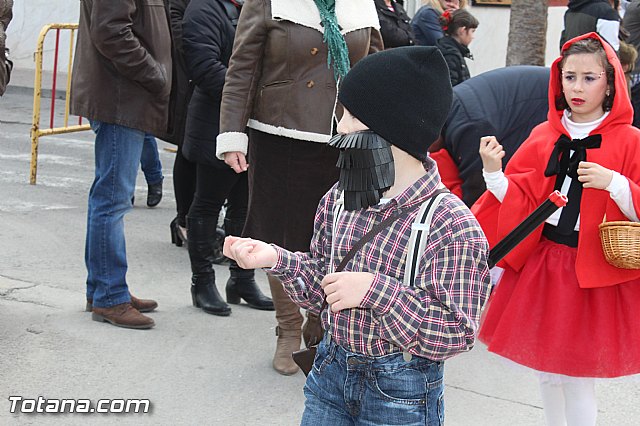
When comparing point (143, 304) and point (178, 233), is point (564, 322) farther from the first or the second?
point (178, 233)

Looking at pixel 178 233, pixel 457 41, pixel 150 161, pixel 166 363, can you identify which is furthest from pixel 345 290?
pixel 150 161

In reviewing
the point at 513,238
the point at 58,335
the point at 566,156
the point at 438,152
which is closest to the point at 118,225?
the point at 58,335

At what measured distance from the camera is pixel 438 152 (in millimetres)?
4836

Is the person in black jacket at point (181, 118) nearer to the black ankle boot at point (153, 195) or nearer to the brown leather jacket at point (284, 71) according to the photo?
the brown leather jacket at point (284, 71)

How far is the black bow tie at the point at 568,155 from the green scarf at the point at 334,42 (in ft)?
3.53

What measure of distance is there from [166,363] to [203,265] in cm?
79

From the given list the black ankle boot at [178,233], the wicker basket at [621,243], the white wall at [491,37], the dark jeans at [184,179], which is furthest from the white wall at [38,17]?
the wicker basket at [621,243]

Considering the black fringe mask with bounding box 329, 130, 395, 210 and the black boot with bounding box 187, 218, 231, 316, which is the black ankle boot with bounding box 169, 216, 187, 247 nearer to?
the black boot with bounding box 187, 218, 231, 316

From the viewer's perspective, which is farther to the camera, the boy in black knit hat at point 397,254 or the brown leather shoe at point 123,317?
the brown leather shoe at point 123,317

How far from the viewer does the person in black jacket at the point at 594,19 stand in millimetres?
7523

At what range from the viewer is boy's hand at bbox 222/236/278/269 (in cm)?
256

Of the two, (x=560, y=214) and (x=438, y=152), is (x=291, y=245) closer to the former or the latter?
(x=438, y=152)

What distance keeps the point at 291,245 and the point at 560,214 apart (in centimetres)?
134

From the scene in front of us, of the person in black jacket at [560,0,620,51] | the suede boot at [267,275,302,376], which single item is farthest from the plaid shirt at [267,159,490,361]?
the person in black jacket at [560,0,620,51]
